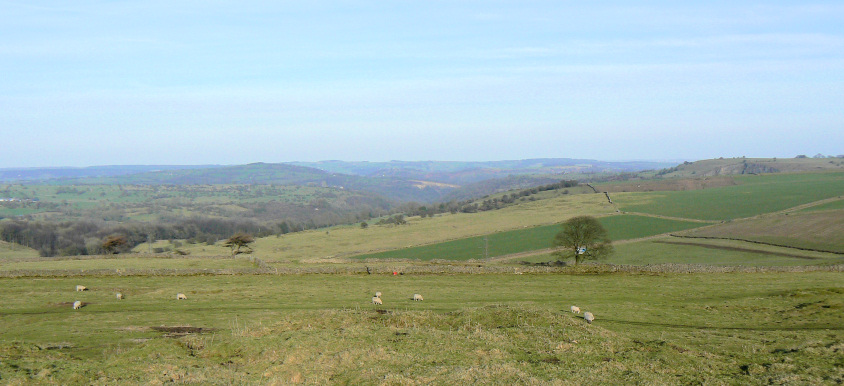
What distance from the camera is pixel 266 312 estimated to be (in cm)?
2766

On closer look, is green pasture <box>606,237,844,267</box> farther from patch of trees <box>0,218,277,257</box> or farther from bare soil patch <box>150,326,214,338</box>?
patch of trees <box>0,218,277,257</box>

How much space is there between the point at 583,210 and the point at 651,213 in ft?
41.5

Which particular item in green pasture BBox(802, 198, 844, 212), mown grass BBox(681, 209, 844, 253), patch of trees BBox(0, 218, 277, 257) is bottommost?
patch of trees BBox(0, 218, 277, 257)

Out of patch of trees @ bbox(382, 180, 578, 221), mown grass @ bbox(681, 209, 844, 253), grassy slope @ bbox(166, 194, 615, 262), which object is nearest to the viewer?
mown grass @ bbox(681, 209, 844, 253)

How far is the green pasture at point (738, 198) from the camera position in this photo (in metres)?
91.0

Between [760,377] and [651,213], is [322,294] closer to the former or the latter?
[760,377]

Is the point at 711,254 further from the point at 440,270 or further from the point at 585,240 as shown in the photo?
the point at 440,270

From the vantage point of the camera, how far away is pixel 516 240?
80.9 m

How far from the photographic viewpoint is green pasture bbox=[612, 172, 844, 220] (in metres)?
91.0

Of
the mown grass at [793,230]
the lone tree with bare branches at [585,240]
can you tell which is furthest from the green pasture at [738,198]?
the lone tree with bare branches at [585,240]

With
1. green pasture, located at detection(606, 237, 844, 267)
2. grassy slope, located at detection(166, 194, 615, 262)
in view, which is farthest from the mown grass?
grassy slope, located at detection(166, 194, 615, 262)

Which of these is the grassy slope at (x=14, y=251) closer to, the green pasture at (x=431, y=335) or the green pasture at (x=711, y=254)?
the green pasture at (x=431, y=335)

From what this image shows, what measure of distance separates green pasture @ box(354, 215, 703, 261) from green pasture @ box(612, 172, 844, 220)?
956 centimetres

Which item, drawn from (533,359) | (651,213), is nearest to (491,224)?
(651,213)
